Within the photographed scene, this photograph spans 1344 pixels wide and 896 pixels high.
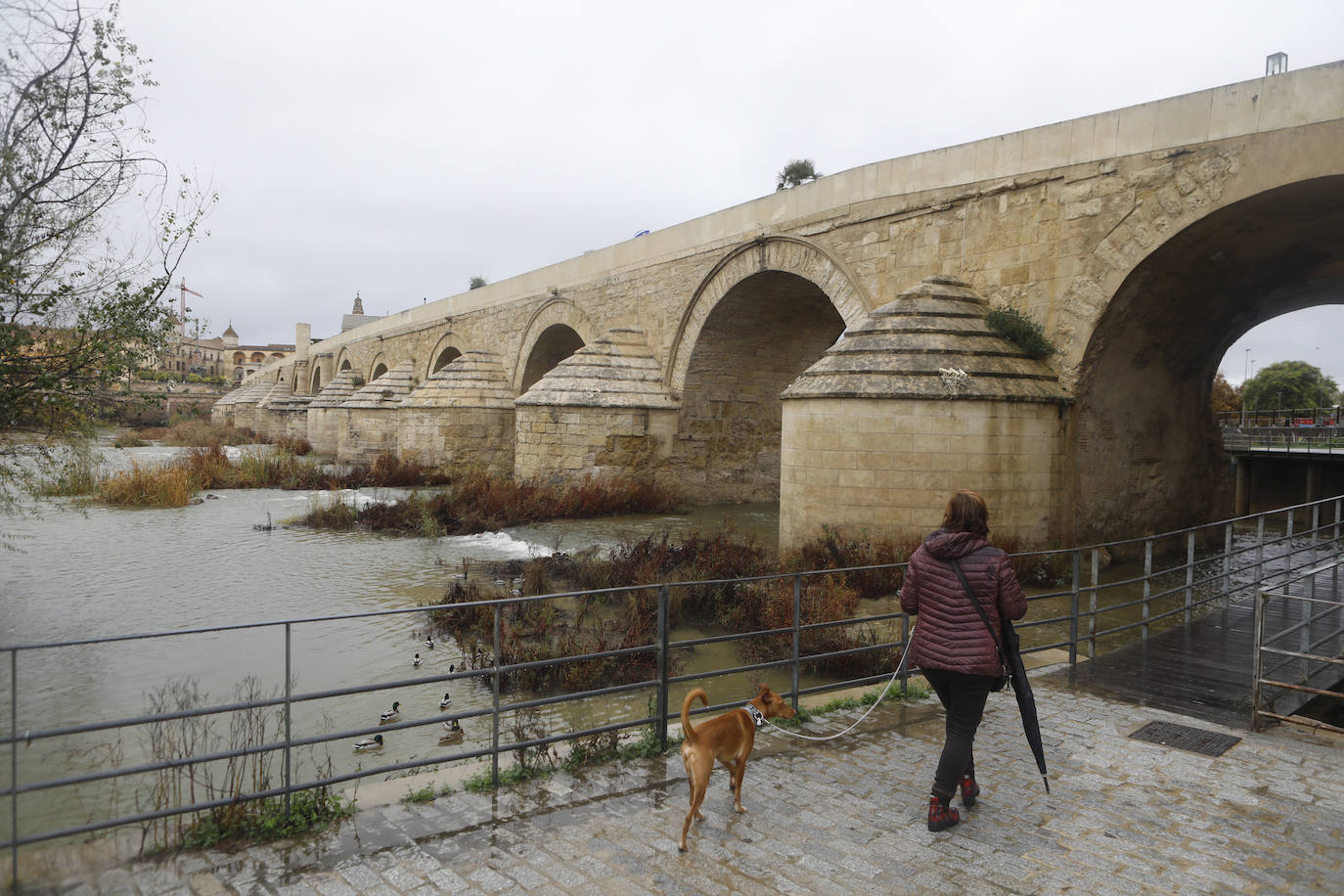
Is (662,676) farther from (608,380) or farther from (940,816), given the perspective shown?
(608,380)

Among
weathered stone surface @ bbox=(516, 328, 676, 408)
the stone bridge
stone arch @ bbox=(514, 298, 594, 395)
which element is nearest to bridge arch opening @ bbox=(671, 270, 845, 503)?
the stone bridge

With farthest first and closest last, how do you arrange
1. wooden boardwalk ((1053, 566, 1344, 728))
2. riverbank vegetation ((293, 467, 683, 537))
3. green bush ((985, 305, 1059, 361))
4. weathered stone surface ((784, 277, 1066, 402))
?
1. riverbank vegetation ((293, 467, 683, 537))
2. green bush ((985, 305, 1059, 361))
3. weathered stone surface ((784, 277, 1066, 402))
4. wooden boardwalk ((1053, 566, 1344, 728))

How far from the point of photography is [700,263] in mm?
14531

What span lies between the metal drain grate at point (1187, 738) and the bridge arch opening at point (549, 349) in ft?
55.9

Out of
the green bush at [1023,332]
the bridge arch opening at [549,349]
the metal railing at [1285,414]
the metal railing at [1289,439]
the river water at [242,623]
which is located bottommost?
the river water at [242,623]

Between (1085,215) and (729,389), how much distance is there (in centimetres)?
798

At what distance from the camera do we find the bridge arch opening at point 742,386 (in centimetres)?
1472

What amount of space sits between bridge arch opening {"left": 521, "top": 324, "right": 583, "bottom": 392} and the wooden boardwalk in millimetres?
15720

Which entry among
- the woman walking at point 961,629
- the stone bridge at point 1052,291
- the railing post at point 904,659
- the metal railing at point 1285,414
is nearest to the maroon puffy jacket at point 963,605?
the woman walking at point 961,629

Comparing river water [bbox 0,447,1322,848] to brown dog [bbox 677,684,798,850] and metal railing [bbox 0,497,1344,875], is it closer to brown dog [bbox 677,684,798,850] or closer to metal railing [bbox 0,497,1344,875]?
metal railing [bbox 0,497,1344,875]

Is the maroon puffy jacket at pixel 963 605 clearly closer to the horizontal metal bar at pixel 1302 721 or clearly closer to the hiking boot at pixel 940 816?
the hiking boot at pixel 940 816

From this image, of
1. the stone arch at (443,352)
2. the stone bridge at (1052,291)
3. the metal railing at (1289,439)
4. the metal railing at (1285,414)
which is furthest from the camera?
the stone arch at (443,352)

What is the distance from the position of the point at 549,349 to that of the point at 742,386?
296 inches

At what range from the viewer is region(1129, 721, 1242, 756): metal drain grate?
157 inches
